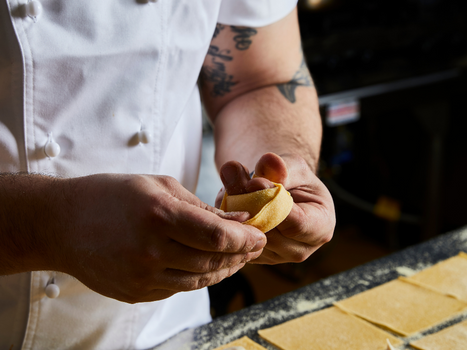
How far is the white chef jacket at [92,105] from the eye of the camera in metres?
0.76

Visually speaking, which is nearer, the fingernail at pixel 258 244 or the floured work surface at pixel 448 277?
the fingernail at pixel 258 244

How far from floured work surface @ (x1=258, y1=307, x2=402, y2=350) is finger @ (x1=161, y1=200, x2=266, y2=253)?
479 mm

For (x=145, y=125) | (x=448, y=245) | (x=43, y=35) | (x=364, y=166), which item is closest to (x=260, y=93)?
(x=145, y=125)

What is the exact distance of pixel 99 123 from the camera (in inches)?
33.3

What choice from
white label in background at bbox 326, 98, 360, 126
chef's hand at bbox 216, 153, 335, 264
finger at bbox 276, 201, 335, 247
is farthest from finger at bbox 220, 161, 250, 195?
white label in background at bbox 326, 98, 360, 126

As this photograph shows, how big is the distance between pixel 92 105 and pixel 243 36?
462mm

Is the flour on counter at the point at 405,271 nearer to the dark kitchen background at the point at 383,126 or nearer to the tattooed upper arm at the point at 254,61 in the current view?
the tattooed upper arm at the point at 254,61

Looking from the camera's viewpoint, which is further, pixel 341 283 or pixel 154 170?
pixel 341 283

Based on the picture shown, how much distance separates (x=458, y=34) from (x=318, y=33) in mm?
1273

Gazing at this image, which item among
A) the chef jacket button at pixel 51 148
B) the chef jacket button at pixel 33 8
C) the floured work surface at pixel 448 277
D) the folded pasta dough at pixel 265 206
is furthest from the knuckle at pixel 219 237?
the floured work surface at pixel 448 277

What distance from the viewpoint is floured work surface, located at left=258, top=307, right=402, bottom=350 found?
3.03ft

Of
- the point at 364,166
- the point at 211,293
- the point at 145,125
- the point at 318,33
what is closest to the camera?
the point at 145,125

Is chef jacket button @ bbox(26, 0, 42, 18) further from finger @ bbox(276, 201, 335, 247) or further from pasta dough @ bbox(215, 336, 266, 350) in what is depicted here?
pasta dough @ bbox(215, 336, 266, 350)

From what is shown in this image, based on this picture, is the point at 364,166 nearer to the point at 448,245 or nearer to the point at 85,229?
the point at 448,245
